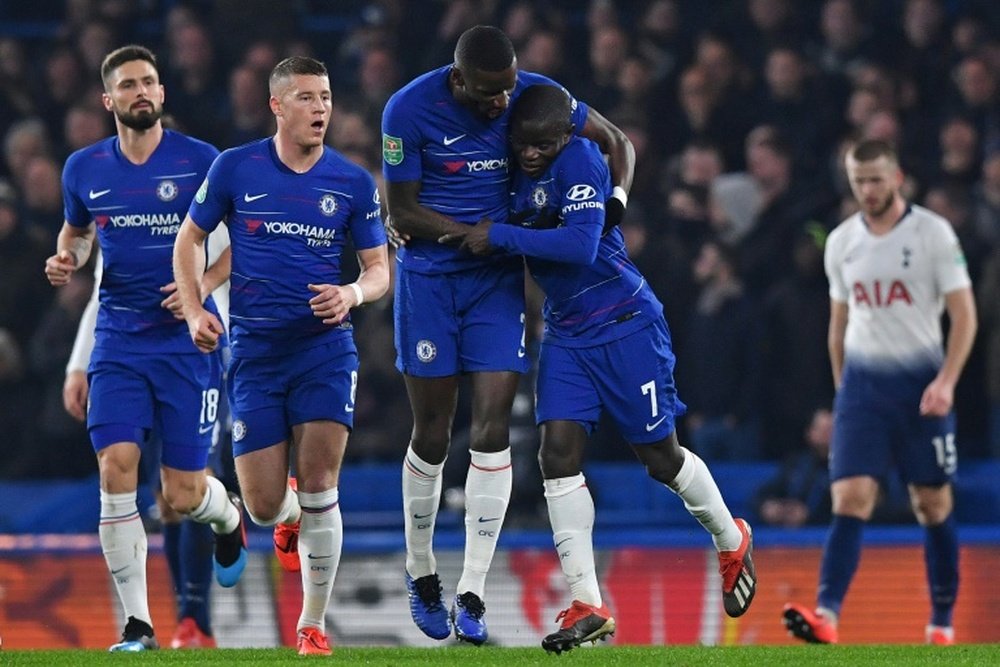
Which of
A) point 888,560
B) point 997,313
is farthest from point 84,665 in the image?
point 997,313

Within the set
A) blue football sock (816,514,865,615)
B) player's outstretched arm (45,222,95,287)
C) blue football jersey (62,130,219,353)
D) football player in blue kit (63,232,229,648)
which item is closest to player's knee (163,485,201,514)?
football player in blue kit (63,232,229,648)

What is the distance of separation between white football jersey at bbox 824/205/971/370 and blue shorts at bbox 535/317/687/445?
2.42 meters

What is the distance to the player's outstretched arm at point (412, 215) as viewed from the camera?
7746 millimetres

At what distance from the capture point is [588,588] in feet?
24.7

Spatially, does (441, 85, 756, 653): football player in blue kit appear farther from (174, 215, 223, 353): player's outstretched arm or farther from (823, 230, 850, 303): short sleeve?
(823, 230, 850, 303): short sleeve

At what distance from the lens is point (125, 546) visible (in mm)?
8750

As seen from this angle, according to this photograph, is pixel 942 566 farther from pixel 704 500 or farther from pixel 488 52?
pixel 488 52

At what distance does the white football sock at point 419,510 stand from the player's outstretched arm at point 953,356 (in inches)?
114

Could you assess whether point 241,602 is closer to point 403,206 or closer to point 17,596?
point 17,596

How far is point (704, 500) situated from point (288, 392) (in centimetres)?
184

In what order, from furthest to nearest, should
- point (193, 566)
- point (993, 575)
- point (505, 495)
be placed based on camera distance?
1. point (993, 575)
2. point (193, 566)
3. point (505, 495)

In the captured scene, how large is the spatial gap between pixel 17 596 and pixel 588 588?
538 centimetres

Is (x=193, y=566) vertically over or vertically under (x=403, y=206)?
under

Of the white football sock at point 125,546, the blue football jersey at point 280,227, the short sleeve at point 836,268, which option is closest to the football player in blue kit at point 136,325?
the white football sock at point 125,546
